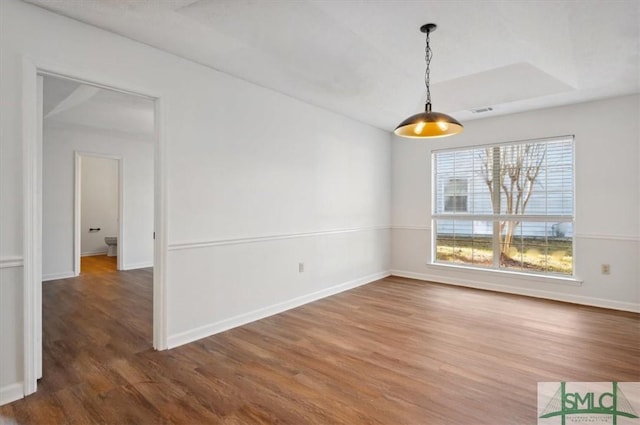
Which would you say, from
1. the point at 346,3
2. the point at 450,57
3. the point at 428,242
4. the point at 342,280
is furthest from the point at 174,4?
the point at 428,242

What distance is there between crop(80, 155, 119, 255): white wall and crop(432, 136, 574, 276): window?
25.3ft

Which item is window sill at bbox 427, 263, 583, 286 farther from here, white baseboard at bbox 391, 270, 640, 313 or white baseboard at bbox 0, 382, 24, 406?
white baseboard at bbox 0, 382, 24, 406

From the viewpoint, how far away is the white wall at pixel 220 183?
219cm

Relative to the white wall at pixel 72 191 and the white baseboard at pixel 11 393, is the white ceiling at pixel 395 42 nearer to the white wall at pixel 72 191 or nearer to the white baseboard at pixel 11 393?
the white baseboard at pixel 11 393

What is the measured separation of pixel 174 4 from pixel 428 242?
476 cm

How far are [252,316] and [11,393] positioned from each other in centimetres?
196

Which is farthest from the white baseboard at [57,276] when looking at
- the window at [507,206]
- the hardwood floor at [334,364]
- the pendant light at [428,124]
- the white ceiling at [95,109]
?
the window at [507,206]

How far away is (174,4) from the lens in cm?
232

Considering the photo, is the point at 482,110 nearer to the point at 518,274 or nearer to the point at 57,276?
the point at 518,274

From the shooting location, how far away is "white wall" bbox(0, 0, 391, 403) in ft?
7.19

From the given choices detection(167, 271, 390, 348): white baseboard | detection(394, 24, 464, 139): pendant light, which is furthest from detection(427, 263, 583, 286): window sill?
detection(394, 24, 464, 139): pendant light

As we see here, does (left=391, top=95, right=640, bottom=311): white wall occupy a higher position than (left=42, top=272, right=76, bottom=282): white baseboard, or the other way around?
(left=391, top=95, right=640, bottom=311): white wall

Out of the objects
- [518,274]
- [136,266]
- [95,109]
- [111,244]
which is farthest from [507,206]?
[111,244]

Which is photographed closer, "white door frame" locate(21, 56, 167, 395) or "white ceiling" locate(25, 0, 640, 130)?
"white door frame" locate(21, 56, 167, 395)
